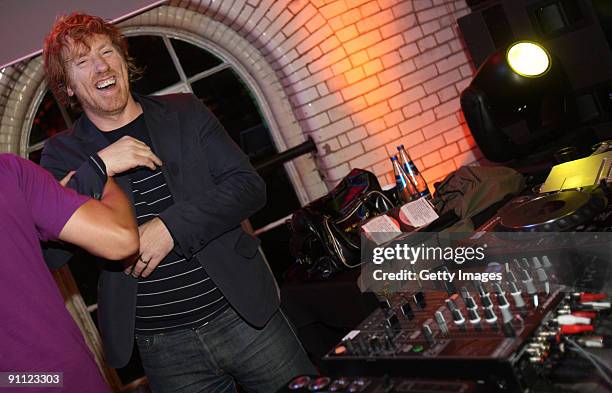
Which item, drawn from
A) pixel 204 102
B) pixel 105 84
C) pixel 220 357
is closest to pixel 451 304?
pixel 220 357

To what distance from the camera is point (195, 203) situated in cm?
208

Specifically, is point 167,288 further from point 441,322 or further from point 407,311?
point 441,322

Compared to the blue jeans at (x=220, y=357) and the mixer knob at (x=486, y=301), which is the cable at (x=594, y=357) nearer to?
the mixer knob at (x=486, y=301)

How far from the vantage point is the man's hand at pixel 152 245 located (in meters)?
2.02

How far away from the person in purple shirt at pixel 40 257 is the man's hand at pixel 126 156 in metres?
0.20

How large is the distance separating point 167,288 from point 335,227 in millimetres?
1033

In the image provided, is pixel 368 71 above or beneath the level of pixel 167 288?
above

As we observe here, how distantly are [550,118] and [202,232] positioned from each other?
1.98m

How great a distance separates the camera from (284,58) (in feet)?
14.4

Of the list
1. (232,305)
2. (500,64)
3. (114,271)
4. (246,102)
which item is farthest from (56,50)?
(246,102)

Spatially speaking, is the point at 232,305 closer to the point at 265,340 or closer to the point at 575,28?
the point at 265,340

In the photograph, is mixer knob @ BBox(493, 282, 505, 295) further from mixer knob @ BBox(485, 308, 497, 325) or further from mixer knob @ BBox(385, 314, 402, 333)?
mixer knob @ BBox(385, 314, 402, 333)

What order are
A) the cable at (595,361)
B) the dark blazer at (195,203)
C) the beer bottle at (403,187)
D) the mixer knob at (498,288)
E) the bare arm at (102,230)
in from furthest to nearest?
1. the beer bottle at (403,187)
2. the dark blazer at (195,203)
3. the bare arm at (102,230)
4. the mixer knob at (498,288)
5. the cable at (595,361)

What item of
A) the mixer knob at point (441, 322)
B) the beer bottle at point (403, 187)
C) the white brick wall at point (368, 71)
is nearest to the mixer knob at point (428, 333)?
the mixer knob at point (441, 322)
